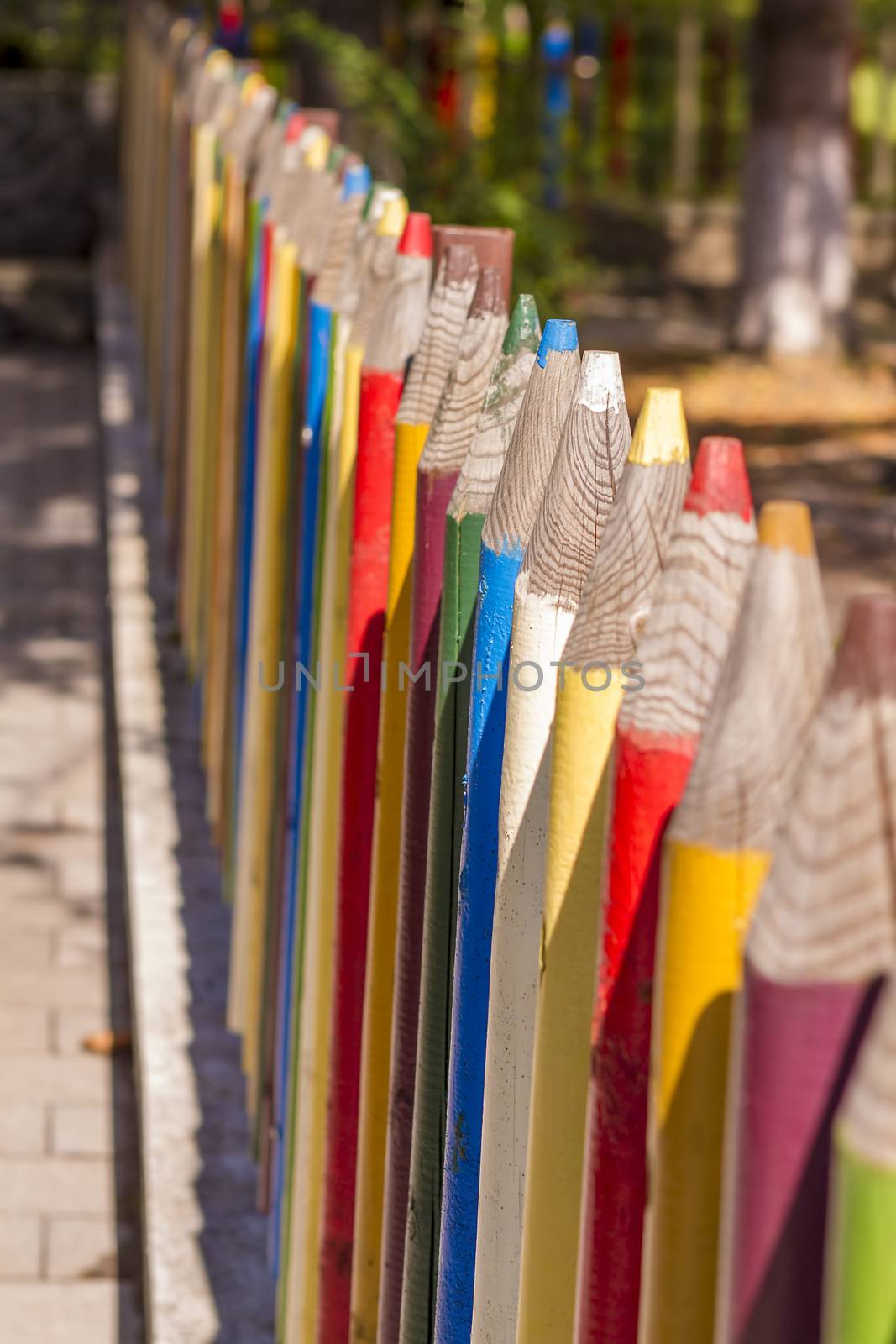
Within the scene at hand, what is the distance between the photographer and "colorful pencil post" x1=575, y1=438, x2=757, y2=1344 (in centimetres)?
138

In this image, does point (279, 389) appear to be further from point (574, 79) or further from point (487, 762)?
point (574, 79)

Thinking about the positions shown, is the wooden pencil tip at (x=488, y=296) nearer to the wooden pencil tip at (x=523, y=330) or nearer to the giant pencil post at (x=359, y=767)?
the wooden pencil tip at (x=523, y=330)

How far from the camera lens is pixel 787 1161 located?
1109 millimetres

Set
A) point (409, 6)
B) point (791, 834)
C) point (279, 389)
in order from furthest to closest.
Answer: point (409, 6), point (279, 389), point (791, 834)

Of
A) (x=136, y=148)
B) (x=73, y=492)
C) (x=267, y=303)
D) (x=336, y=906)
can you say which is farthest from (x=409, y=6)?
(x=336, y=906)

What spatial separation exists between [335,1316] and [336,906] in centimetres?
48

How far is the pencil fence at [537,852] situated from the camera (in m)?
1.10

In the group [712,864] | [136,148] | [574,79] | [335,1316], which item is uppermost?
[574,79]

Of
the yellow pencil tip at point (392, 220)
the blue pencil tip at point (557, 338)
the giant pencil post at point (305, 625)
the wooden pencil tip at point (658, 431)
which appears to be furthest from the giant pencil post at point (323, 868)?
the wooden pencil tip at point (658, 431)

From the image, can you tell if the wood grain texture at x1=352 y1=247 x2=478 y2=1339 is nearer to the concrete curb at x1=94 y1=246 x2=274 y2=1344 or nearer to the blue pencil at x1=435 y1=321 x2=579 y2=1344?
the blue pencil at x1=435 y1=321 x2=579 y2=1344

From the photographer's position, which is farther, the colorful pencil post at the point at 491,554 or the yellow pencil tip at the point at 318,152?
the yellow pencil tip at the point at 318,152

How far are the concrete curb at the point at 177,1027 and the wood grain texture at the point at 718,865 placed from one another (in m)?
1.61

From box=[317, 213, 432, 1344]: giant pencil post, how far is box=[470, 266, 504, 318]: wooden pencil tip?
1.06 ft

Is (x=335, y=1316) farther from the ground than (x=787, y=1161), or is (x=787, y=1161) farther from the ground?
(x=787, y=1161)
